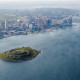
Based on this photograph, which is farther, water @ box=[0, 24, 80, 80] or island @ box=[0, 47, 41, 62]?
island @ box=[0, 47, 41, 62]

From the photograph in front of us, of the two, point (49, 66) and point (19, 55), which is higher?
point (19, 55)

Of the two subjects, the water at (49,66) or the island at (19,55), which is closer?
the water at (49,66)

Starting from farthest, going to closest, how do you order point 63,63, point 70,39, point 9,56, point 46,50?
point 70,39 < point 46,50 < point 9,56 < point 63,63

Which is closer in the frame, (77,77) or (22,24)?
(77,77)

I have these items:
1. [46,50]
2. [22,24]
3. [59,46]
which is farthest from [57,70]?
[22,24]

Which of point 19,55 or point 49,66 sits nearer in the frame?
point 49,66

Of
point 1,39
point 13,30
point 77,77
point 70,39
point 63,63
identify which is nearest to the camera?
point 77,77

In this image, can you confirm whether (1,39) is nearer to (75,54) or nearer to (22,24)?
(22,24)

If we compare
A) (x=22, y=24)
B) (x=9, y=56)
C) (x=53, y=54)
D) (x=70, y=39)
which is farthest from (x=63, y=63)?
(x=22, y=24)

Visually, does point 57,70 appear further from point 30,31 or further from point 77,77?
point 30,31
